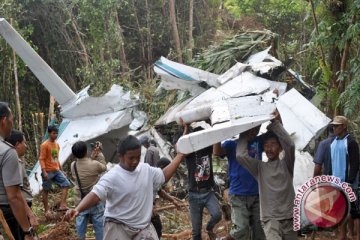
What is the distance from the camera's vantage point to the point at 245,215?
4.90 meters

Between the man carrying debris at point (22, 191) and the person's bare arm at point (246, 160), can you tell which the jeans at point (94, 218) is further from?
the person's bare arm at point (246, 160)

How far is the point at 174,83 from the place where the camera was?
9.55m

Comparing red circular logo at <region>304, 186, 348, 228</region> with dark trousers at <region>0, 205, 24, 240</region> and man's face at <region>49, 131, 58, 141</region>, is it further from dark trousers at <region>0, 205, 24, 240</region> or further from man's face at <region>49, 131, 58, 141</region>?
man's face at <region>49, 131, 58, 141</region>

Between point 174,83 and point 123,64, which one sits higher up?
point 123,64

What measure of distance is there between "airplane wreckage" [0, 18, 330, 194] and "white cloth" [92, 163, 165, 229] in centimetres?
343

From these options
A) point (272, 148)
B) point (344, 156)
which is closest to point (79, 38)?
point (344, 156)

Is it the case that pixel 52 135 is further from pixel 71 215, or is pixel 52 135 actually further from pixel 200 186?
pixel 71 215

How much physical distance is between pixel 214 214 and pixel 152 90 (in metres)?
6.31

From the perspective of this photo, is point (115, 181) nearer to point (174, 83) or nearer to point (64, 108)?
point (174, 83)

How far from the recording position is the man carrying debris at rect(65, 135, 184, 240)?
11.5ft

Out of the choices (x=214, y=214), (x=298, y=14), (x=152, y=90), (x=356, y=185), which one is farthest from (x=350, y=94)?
(x=298, y=14)

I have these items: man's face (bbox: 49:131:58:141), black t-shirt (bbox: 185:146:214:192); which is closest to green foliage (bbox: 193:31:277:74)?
man's face (bbox: 49:131:58:141)

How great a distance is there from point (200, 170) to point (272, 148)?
1296 millimetres

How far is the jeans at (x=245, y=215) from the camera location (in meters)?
4.89
